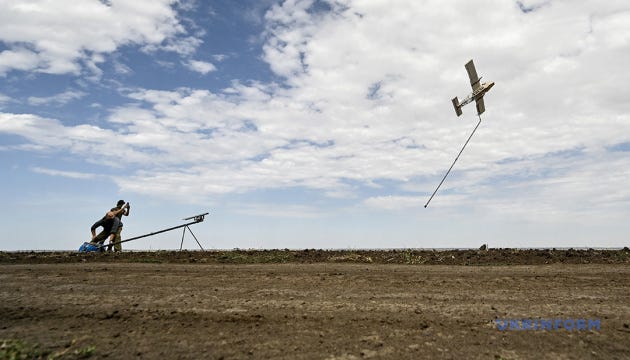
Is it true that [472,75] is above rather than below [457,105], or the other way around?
above

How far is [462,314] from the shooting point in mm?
7746

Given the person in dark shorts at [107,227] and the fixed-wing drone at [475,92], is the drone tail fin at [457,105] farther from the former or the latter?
the person in dark shorts at [107,227]

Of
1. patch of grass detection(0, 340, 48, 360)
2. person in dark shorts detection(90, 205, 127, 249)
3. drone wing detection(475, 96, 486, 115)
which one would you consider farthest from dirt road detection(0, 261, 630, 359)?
person in dark shorts detection(90, 205, 127, 249)

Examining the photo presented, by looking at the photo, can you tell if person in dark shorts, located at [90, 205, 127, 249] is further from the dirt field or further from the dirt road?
the dirt road

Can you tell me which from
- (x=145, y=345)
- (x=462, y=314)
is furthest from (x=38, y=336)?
(x=462, y=314)

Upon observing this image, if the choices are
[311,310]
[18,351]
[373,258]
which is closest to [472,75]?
[373,258]

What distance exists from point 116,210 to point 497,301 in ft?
58.6

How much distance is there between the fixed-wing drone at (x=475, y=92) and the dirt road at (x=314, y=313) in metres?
6.55

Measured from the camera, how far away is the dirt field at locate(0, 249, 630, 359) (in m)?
6.26

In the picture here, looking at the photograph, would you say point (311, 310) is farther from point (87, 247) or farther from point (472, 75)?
point (87, 247)

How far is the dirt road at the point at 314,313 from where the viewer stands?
20.6ft

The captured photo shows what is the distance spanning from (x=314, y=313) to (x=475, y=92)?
1111cm

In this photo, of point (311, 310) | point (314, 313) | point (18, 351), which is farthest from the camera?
point (311, 310)

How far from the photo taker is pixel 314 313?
7.81 metres
